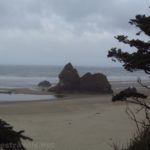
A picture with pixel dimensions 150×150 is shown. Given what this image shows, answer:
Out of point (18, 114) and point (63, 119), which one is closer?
point (63, 119)

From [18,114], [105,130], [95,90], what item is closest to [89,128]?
[105,130]

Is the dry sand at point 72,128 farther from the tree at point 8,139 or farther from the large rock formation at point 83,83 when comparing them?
the large rock formation at point 83,83

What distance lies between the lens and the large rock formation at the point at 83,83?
131 ft

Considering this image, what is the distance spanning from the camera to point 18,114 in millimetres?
21625

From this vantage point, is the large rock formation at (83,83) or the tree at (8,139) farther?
the large rock formation at (83,83)

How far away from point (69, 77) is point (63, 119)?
22332 millimetres

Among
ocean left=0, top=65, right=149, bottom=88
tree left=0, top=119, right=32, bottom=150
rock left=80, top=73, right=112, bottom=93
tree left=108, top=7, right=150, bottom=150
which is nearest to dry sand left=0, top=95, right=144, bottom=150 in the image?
tree left=108, top=7, right=150, bottom=150

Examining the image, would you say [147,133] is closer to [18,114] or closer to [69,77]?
[18,114]

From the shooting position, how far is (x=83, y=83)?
40.6 meters

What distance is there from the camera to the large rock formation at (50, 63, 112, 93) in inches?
1575

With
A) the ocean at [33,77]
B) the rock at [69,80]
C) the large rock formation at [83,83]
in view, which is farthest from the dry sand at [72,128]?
the ocean at [33,77]

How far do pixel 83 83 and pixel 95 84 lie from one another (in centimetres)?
122

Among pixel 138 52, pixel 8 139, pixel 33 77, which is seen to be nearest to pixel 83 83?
pixel 138 52

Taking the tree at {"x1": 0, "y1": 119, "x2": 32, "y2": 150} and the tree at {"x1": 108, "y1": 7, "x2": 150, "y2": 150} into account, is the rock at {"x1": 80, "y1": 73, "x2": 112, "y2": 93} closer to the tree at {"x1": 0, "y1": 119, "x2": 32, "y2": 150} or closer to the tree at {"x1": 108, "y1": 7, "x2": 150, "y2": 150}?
the tree at {"x1": 108, "y1": 7, "x2": 150, "y2": 150}
